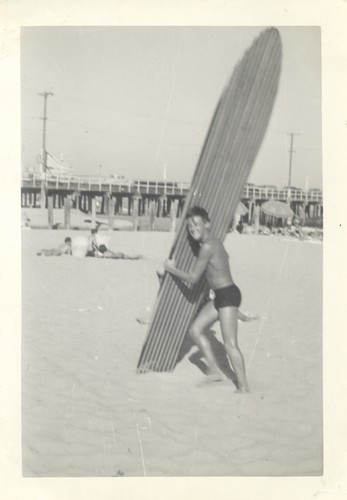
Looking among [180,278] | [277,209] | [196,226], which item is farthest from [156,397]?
[277,209]

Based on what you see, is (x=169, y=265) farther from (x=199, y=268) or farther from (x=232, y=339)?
(x=232, y=339)

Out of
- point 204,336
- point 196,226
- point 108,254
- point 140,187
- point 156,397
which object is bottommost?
point 156,397

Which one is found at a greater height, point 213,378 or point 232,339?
point 232,339

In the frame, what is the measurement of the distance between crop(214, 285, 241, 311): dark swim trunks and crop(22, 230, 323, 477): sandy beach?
11.8 inches

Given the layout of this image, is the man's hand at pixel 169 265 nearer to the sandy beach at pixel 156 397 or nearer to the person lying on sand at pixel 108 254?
the sandy beach at pixel 156 397

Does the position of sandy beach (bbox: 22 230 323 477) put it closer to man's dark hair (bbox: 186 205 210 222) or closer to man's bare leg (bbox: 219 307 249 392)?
man's bare leg (bbox: 219 307 249 392)

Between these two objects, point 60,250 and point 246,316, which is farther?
point 60,250

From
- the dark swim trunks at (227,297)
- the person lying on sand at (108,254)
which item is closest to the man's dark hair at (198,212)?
the dark swim trunks at (227,297)

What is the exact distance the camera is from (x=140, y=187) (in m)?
3.85

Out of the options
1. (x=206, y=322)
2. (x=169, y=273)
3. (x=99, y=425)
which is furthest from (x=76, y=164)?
(x=99, y=425)

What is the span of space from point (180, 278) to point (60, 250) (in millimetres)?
1022

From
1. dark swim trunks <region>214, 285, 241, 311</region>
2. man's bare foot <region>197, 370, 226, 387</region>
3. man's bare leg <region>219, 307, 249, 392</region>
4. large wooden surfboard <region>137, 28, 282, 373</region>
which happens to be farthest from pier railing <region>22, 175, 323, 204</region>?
man's bare foot <region>197, 370, 226, 387</region>

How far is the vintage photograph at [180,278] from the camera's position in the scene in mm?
3049
